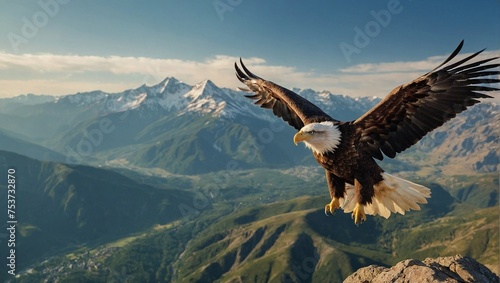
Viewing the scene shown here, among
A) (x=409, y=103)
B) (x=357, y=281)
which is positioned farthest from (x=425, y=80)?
(x=357, y=281)

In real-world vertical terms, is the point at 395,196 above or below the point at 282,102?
below

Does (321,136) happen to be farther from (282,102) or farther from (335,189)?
(282,102)

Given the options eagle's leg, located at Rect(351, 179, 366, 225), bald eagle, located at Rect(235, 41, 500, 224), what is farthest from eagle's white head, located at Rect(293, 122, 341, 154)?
eagle's leg, located at Rect(351, 179, 366, 225)

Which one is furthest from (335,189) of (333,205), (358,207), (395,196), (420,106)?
(420,106)

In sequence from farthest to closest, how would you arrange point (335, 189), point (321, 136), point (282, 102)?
point (282, 102) → point (335, 189) → point (321, 136)

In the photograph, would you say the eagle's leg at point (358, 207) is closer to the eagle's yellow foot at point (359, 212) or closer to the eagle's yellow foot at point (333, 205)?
the eagle's yellow foot at point (359, 212)

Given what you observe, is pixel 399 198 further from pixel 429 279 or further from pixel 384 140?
pixel 429 279
